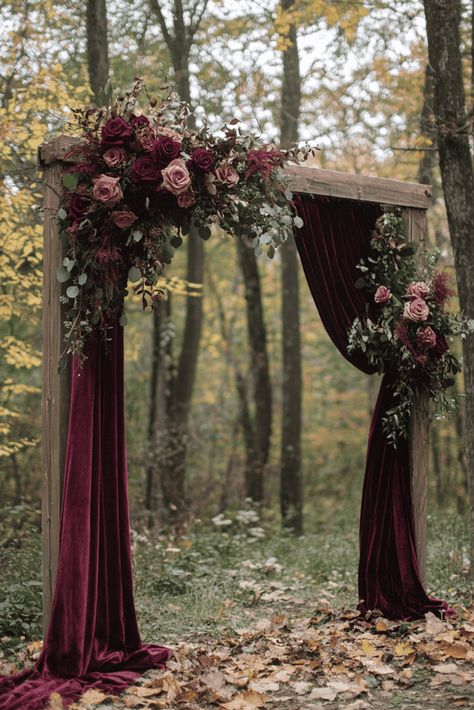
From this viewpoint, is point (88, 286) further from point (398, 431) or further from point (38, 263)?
point (38, 263)

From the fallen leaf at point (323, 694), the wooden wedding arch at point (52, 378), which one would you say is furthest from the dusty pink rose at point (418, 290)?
the fallen leaf at point (323, 694)

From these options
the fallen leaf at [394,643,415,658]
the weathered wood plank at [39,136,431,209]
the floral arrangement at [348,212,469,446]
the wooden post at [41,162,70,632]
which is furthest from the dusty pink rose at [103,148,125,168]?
the fallen leaf at [394,643,415,658]

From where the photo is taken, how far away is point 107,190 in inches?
167

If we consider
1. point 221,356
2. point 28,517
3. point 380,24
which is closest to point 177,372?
point 28,517

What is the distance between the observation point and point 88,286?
443 cm

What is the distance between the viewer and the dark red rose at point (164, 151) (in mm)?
4367

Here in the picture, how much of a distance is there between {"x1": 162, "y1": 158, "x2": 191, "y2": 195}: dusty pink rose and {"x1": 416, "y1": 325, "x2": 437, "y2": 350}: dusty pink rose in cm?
210

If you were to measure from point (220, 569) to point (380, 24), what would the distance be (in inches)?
262

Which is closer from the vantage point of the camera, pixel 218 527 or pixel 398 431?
pixel 398 431

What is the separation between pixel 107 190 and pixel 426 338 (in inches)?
97.7

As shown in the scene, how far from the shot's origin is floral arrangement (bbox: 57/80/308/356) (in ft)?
14.3

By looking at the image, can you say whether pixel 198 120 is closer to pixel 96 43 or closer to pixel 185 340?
pixel 96 43

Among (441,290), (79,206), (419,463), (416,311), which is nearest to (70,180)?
(79,206)

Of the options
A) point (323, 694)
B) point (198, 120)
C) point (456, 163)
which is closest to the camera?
point (323, 694)
